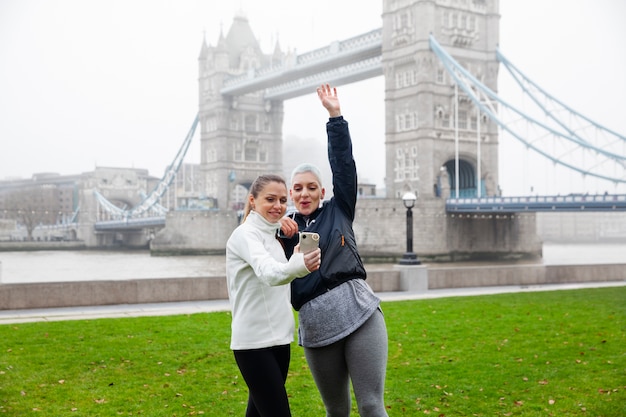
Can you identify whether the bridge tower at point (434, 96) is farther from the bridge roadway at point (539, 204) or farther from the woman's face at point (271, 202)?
the woman's face at point (271, 202)

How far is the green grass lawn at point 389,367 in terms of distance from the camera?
526 centimetres

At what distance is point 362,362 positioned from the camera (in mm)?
3207

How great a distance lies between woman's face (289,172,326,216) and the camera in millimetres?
3371

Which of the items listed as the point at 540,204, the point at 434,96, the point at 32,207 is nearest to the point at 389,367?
the point at 540,204

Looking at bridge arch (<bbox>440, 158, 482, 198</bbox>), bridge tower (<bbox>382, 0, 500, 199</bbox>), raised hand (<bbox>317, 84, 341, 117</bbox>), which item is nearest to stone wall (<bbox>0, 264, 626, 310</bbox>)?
raised hand (<bbox>317, 84, 341, 117</bbox>)

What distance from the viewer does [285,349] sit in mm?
3307

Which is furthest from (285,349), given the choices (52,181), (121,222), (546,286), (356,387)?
(52,181)

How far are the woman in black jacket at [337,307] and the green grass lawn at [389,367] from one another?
1.96 m

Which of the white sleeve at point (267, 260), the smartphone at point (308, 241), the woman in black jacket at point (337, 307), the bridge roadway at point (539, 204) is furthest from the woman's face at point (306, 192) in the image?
the bridge roadway at point (539, 204)

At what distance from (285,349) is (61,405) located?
8.94 feet

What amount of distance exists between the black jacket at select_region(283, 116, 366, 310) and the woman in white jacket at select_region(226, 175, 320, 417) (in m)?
0.12

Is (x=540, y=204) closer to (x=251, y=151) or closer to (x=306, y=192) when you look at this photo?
(x=306, y=192)

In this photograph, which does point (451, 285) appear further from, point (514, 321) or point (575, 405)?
point (575, 405)

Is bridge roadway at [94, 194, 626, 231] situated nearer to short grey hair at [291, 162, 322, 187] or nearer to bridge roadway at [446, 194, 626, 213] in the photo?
bridge roadway at [446, 194, 626, 213]
